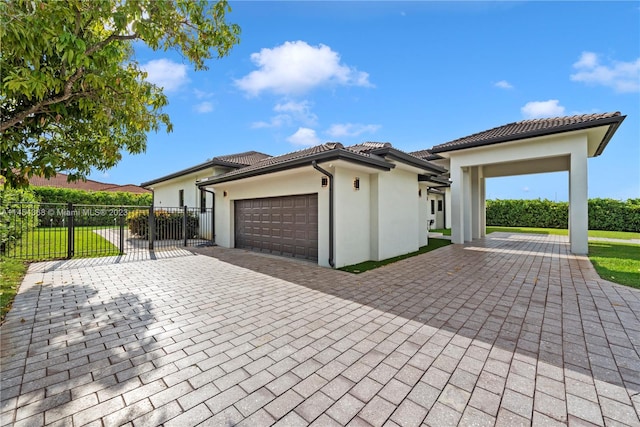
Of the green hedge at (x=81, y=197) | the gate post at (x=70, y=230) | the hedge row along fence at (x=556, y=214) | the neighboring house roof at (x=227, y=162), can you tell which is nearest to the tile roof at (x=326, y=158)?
the neighboring house roof at (x=227, y=162)

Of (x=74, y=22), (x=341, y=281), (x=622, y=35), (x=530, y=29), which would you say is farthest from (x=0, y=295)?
(x=622, y=35)

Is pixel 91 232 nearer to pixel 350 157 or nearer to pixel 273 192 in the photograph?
pixel 273 192

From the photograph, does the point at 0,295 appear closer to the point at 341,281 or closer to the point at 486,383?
the point at 341,281

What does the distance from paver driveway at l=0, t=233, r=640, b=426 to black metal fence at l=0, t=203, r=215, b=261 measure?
4.22 m

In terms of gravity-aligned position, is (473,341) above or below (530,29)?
below

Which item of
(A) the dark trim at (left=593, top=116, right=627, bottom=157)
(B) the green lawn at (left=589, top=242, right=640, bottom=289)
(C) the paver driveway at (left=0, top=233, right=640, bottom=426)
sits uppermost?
(A) the dark trim at (left=593, top=116, right=627, bottom=157)

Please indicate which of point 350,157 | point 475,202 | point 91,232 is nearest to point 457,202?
point 475,202

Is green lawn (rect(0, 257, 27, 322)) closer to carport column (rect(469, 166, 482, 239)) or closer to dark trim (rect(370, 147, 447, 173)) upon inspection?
dark trim (rect(370, 147, 447, 173))

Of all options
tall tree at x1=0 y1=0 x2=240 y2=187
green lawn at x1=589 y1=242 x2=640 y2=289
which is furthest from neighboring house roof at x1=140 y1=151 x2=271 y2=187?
green lawn at x1=589 y1=242 x2=640 y2=289

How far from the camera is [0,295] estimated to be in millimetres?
4668

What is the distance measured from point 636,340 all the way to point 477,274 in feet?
10.9

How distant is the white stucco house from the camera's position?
7246mm

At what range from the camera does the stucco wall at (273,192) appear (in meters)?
7.39

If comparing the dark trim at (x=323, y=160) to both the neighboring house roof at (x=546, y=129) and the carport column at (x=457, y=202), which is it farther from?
the carport column at (x=457, y=202)
